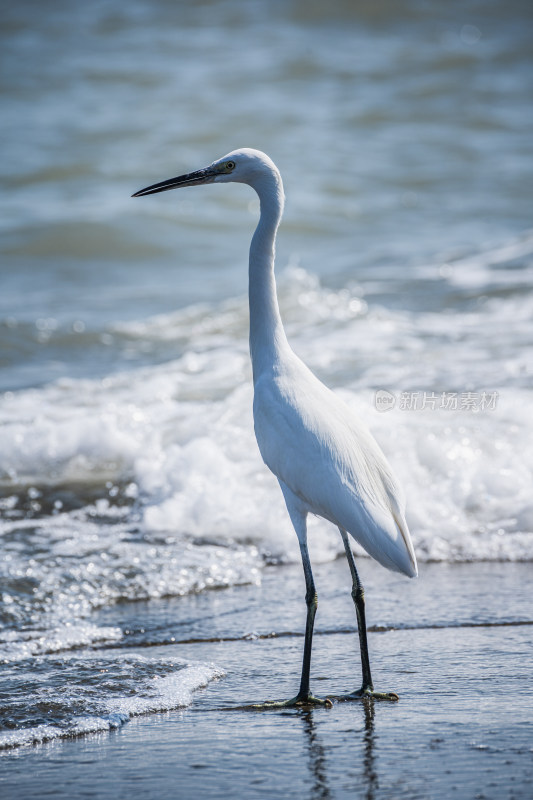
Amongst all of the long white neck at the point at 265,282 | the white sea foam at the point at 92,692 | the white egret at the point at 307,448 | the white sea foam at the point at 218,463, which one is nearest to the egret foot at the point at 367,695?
the white egret at the point at 307,448

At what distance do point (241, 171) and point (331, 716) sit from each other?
6.17 feet

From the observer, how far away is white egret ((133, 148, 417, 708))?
312 centimetres

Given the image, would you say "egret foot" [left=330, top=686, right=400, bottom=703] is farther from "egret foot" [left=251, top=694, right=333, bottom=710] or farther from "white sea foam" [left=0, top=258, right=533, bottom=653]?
"white sea foam" [left=0, top=258, right=533, bottom=653]

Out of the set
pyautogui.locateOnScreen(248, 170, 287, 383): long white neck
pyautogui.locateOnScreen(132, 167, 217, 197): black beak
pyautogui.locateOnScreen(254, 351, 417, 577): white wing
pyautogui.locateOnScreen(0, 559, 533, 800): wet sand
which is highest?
pyautogui.locateOnScreen(132, 167, 217, 197): black beak

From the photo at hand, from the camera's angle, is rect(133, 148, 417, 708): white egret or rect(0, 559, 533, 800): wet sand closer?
rect(0, 559, 533, 800): wet sand

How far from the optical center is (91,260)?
38.0 feet

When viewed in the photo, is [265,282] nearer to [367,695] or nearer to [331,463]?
[331,463]

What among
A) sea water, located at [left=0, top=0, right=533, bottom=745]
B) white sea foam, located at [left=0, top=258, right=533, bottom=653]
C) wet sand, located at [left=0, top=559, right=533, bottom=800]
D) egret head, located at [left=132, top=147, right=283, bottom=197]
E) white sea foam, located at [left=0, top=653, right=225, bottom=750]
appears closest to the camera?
wet sand, located at [left=0, top=559, right=533, bottom=800]

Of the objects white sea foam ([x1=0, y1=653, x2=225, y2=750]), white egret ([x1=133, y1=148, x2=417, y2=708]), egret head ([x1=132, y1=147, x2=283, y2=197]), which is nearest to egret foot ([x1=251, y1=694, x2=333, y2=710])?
white egret ([x1=133, y1=148, x2=417, y2=708])

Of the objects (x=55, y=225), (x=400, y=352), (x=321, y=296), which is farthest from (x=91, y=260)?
(x=400, y=352)

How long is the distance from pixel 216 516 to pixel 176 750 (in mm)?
2481

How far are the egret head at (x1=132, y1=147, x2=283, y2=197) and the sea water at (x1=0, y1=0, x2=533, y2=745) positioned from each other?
68.3 inches

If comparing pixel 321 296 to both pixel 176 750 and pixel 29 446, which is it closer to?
pixel 29 446

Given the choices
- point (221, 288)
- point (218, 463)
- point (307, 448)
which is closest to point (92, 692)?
point (307, 448)
